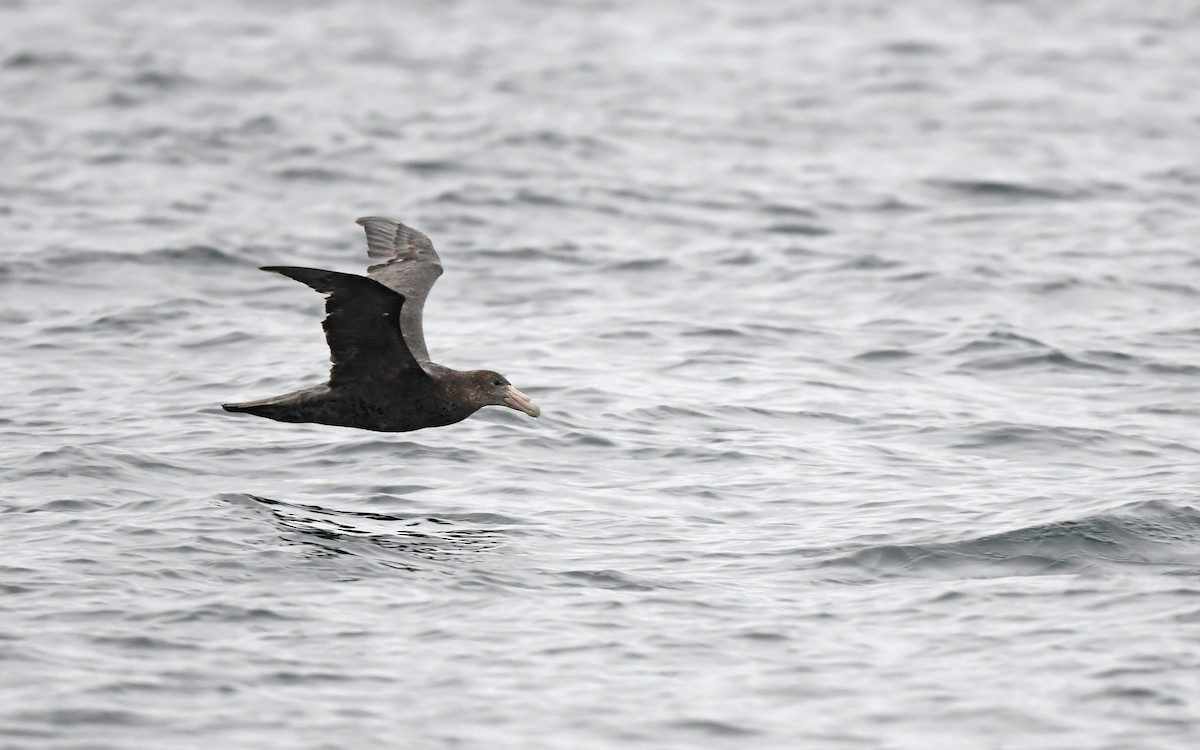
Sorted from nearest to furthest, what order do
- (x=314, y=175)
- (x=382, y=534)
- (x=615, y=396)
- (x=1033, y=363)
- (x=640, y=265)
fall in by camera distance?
(x=382, y=534)
(x=615, y=396)
(x=1033, y=363)
(x=640, y=265)
(x=314, y=175)

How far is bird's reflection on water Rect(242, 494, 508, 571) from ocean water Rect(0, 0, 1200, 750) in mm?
Answer: 56

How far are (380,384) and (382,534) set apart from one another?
0.99 m

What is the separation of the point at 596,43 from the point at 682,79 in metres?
2.55

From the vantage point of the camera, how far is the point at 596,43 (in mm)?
28812

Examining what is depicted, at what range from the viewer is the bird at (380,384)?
34.5 ft

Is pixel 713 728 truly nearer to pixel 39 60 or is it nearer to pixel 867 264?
pixel 867 264

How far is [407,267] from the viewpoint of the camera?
40.3ft

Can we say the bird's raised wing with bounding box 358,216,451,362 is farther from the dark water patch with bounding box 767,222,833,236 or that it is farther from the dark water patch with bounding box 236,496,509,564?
the dark water patch with bounding box 767,222,833,236

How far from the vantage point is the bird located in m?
10.5

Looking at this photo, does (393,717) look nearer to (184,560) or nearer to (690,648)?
(690,648)

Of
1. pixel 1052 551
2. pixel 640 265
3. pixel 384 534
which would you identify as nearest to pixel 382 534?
pixel 384 534

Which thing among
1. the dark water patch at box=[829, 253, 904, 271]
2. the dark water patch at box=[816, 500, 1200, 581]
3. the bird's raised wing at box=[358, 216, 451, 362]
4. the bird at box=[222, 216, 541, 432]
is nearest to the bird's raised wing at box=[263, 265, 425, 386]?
the bird at box=[222, 216, 541, 432]

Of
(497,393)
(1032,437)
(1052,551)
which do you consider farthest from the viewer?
(1032,437)

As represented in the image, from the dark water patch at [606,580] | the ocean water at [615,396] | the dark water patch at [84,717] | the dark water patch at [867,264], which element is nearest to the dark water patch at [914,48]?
the ocean water at [615,396]
